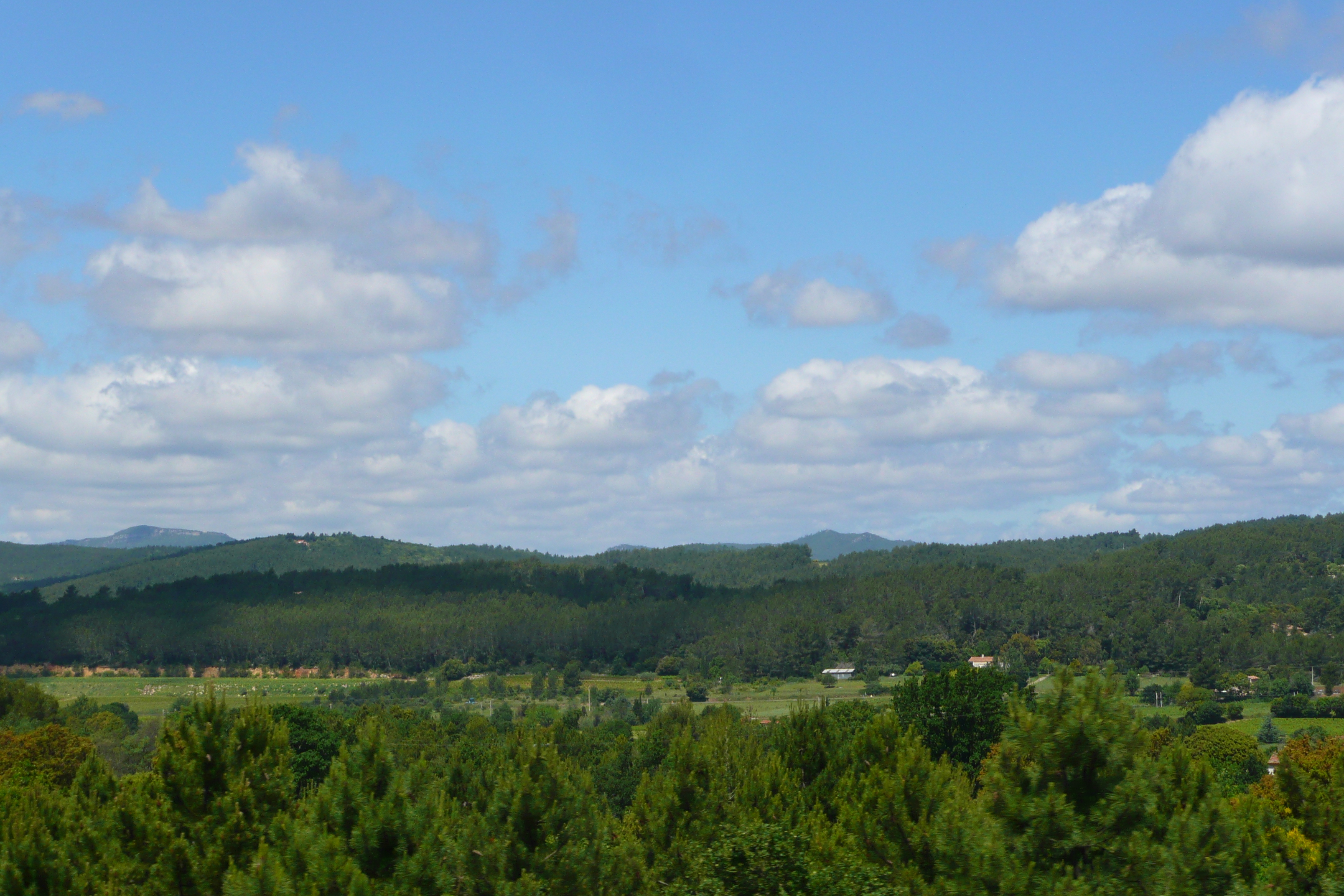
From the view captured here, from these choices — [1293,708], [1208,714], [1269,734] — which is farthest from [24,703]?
[1293,708]

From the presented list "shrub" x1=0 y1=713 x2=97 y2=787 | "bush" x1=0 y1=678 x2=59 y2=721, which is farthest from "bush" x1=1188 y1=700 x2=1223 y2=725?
"bush" x1=0 y1=678 x2=59 y2=721

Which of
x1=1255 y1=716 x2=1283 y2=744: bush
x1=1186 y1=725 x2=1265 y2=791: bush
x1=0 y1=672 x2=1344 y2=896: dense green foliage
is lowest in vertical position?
x1=1255 y1=716 x2=1283 y2=744: bush

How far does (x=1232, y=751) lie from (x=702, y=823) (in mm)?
81330

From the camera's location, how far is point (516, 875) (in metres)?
40.1

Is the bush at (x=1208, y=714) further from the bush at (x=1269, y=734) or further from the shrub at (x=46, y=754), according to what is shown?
the shrub at (x=46, y=754)

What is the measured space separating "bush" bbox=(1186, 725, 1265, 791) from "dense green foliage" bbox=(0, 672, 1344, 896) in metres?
53.9

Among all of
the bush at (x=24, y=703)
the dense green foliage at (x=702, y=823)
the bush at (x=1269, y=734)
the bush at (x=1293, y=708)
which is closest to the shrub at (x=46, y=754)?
the dense green foliage at (x=702, y=823)

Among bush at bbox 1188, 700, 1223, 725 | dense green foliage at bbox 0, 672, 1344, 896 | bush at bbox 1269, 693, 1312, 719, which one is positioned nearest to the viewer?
dense green foliage at bbox 0, 672, 1344, 896

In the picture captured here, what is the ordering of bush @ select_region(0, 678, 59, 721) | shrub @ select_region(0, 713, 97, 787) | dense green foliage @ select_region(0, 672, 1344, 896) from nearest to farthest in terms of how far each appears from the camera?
1. dense green foliage @ select_region(0, 672, 1344, 896)
2. shrub @ select_region(0, 713, 97, 787)
3. bush @ select_region(0, 678, 59, 721)

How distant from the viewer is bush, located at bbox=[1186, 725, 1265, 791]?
10888 centimetres

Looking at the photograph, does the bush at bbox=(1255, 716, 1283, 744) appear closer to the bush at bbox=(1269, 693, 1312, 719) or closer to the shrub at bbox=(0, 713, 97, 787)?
the bush at bbox=(1269, 693, 1312, 719)

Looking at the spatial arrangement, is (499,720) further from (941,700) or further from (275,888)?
(275,888)

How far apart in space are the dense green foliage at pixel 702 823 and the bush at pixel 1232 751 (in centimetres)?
5394

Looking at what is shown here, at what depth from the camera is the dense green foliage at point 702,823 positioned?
2867 centimetres
